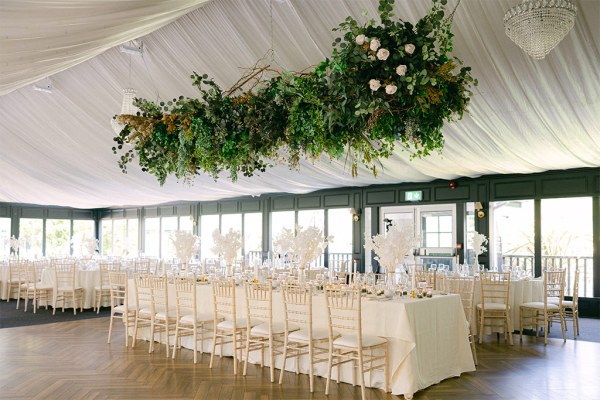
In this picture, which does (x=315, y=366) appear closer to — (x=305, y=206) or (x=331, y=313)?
(x=331, y=313)

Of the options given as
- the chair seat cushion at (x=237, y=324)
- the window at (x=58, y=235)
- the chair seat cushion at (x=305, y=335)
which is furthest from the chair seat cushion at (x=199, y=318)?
the window at (x=58, y=235)

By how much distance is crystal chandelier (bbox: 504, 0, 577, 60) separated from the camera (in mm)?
3789

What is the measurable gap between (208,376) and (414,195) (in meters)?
7.69

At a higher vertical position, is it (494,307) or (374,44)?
(374,44)

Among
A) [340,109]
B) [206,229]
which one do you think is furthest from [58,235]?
[340,109]

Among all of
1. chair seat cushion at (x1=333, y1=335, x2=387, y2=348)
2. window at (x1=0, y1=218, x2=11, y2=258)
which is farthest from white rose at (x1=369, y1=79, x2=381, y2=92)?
window at (x1=0, y1=218, x2=11, y2=258)

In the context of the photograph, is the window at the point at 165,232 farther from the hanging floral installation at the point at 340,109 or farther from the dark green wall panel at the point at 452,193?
the hanging floral installation at the point at 340,109

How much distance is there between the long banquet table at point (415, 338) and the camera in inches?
189

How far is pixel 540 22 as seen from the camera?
3840 millimetres

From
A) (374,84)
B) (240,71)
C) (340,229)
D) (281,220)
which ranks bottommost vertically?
(340,229)

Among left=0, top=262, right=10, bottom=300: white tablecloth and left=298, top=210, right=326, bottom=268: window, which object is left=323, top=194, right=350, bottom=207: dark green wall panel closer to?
left=298, top=210, right=326, bottom=268: window

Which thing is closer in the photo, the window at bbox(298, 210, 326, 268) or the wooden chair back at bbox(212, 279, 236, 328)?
the wooden chair back at bbox(212, 279, 236, 328)

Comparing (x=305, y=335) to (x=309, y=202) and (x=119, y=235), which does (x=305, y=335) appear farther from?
(x=119, y=235)

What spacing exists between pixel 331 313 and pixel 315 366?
2.16 ft
